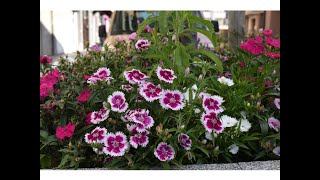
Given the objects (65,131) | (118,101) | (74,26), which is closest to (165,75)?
(118,101)

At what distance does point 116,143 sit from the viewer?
1.87 m

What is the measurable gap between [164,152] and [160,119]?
0.20 metres

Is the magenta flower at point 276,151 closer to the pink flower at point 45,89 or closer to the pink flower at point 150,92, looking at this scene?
the pink flower at point 150,92

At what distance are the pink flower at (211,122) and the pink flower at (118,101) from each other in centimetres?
33

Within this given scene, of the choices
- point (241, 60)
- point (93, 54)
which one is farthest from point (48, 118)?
point (241, 60)

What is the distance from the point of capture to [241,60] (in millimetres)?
2744

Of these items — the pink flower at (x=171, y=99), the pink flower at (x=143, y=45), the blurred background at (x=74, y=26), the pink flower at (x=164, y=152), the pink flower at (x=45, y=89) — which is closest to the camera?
the pink flower at (x=164, y=152)

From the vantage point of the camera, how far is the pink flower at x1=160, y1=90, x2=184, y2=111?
6.27 ft

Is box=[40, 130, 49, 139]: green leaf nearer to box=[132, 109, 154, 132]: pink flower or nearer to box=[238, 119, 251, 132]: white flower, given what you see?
box=[132, 109, 154, 132]: pink flower

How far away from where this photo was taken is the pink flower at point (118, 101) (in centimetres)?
193

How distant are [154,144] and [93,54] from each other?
129cm

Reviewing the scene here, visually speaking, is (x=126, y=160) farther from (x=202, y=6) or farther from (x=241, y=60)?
(x=241, y=60)

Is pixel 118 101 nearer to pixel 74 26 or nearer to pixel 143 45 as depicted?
pixel 143 45

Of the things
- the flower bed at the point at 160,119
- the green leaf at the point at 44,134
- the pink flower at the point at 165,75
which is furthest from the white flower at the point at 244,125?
the green leaf at the point at 44,134
